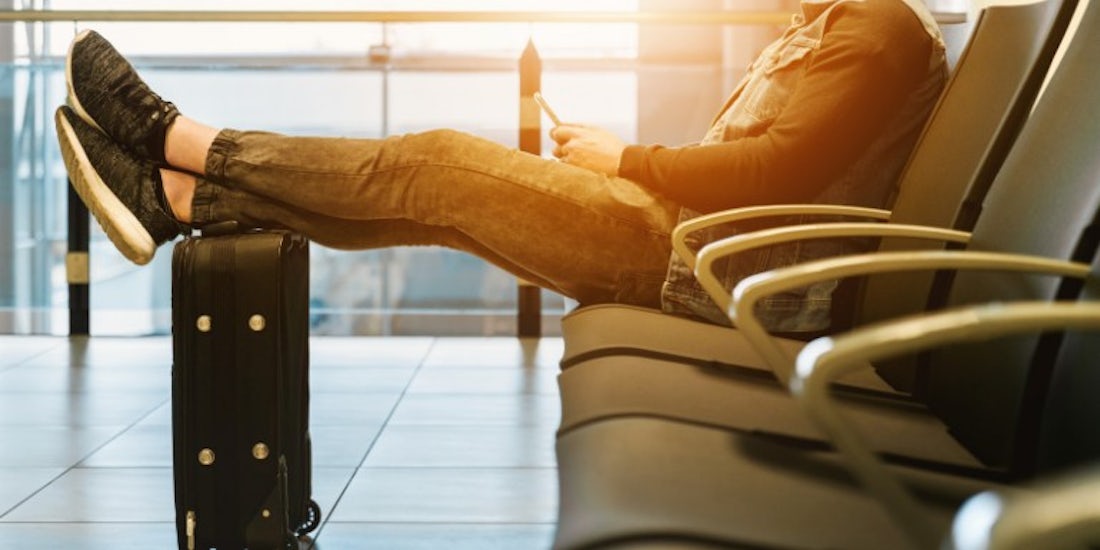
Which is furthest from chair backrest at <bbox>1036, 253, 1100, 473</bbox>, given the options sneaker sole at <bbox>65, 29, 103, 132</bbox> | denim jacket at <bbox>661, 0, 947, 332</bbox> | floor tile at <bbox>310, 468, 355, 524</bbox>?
sneaker sole at <bbox>65, 29, 103, 132</bbox>

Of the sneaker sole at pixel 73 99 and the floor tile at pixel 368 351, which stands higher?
the sneaker sole at pixel 73 99

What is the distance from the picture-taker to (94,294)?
4.33 meters

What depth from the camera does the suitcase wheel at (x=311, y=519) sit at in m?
2.14

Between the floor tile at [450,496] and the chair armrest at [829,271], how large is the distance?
1.17 metres

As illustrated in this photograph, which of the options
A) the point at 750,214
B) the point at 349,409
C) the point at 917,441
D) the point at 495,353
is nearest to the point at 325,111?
the point at 495,353

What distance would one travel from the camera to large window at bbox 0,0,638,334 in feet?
14.0

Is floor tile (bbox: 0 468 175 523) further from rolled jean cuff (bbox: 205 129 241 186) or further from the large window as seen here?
the large window

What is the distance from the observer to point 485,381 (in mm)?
3527

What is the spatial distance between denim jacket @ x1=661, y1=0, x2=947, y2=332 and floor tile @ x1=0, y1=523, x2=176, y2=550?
90 cm

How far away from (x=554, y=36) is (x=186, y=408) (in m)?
2.44

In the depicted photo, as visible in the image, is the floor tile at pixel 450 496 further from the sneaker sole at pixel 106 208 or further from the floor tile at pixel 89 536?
the sneaker sole at pixel 106 208

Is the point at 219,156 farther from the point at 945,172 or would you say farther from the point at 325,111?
the point at 325,111

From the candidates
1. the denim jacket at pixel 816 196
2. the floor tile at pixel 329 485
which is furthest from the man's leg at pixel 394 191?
the floor tile at pixel 329 485

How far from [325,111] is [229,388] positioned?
2.52 m
